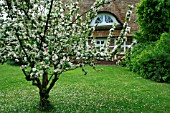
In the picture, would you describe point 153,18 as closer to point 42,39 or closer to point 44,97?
point 44,97

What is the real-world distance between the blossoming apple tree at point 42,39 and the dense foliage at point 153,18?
10.7 m

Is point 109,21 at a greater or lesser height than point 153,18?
greater

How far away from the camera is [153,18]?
17141 millimetres

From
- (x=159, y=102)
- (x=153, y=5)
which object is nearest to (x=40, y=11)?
(x=159, y=102)

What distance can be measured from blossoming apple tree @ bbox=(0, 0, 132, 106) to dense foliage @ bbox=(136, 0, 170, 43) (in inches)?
422

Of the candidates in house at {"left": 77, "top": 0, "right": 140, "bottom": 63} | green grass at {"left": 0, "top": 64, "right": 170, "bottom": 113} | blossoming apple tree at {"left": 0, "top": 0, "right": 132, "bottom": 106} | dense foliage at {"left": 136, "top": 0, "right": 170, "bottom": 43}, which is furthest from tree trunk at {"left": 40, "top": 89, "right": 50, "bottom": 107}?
house at {"left": 77, "top": 0, "right": 140, "bottom": 63}

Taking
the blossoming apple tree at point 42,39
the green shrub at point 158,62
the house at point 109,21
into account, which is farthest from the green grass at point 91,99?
the house at point 109,21

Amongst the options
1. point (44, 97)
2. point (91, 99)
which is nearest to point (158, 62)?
point (91, 99)

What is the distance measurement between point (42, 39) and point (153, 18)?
12.5m

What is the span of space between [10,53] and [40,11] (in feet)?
3.99

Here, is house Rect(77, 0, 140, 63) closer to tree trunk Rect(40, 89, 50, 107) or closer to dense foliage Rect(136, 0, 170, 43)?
dense foliage Rect(136, 0, 170, 43)

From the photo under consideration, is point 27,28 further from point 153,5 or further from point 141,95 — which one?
point 153,5

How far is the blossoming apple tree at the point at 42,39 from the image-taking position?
225 inches

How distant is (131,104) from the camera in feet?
26.1
